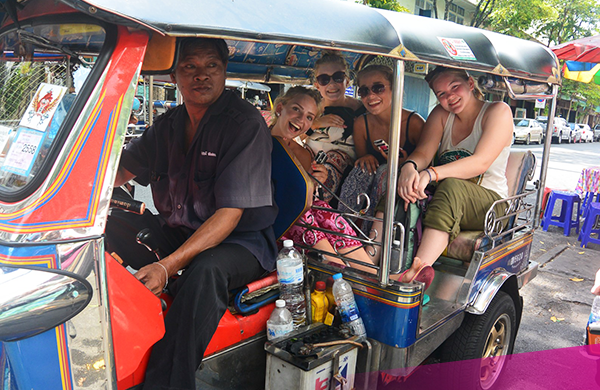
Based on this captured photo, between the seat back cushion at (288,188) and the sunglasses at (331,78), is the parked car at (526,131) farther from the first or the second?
the seat back cushion at (288,188)

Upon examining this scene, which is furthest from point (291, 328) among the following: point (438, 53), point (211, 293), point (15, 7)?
point (15, 7)

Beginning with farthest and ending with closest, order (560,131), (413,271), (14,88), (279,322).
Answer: (560,131)
(413,271)
(279,322)
(14,88)

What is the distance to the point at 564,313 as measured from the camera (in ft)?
15.4

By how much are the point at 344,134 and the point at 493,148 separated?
1128 millimetres

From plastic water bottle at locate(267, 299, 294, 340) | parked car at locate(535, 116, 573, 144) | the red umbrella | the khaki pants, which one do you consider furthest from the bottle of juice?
parked car at locate(535, 116, 573, 144)

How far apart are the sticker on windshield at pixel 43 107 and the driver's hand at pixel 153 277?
2.24ft

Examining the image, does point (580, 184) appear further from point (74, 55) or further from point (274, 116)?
point (74, 55)

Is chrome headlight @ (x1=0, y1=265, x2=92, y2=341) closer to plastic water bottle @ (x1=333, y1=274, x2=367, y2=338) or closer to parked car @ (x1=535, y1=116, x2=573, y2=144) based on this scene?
plastic water bottle @ (x1=333, y1=274, x2=367, y2=338)

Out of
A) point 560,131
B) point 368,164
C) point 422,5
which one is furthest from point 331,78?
point 560,131

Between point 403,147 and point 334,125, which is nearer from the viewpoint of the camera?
point 403,147

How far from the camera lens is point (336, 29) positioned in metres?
1.98

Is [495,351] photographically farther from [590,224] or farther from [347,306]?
[590,224]

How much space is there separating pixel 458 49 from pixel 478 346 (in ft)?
5.67

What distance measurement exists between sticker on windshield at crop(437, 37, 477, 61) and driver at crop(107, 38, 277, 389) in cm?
97
